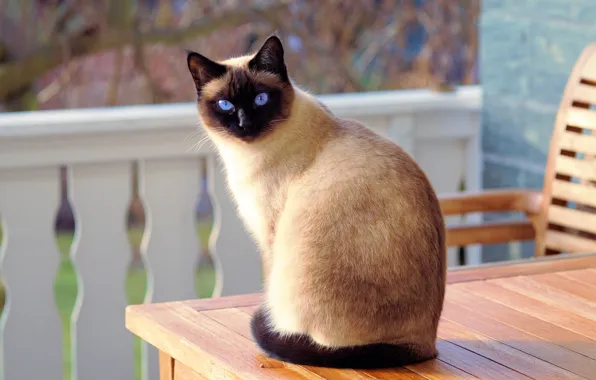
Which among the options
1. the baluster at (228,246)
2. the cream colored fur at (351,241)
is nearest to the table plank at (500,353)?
the cream colored fur at (351,241)

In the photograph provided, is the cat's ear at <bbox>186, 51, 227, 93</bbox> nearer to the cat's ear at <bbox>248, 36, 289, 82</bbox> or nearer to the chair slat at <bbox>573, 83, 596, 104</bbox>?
the cat's ear at <bbox>248, 36, 289, 82</bbox>

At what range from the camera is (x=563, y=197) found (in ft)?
7.45

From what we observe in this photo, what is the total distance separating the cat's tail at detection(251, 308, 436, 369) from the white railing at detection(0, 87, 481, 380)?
1.09 metres

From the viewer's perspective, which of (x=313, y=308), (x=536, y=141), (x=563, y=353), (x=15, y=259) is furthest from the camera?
(x=536, y=141)

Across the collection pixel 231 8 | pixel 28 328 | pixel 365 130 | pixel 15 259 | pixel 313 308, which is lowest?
pixel 28 328

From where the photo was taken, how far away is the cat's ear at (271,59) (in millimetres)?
1409

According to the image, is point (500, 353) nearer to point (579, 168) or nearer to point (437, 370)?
point (437, 370)

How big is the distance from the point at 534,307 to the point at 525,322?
8 centimetres

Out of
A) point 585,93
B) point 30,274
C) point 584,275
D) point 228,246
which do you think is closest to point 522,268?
point 584,275

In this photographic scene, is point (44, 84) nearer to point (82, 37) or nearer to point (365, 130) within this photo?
point (82, 37)

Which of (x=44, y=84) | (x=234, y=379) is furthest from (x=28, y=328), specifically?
(x=44, y=84)

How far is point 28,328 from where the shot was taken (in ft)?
7.95

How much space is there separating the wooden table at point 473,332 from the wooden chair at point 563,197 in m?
0.37

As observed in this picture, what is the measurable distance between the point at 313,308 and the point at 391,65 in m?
3.45
